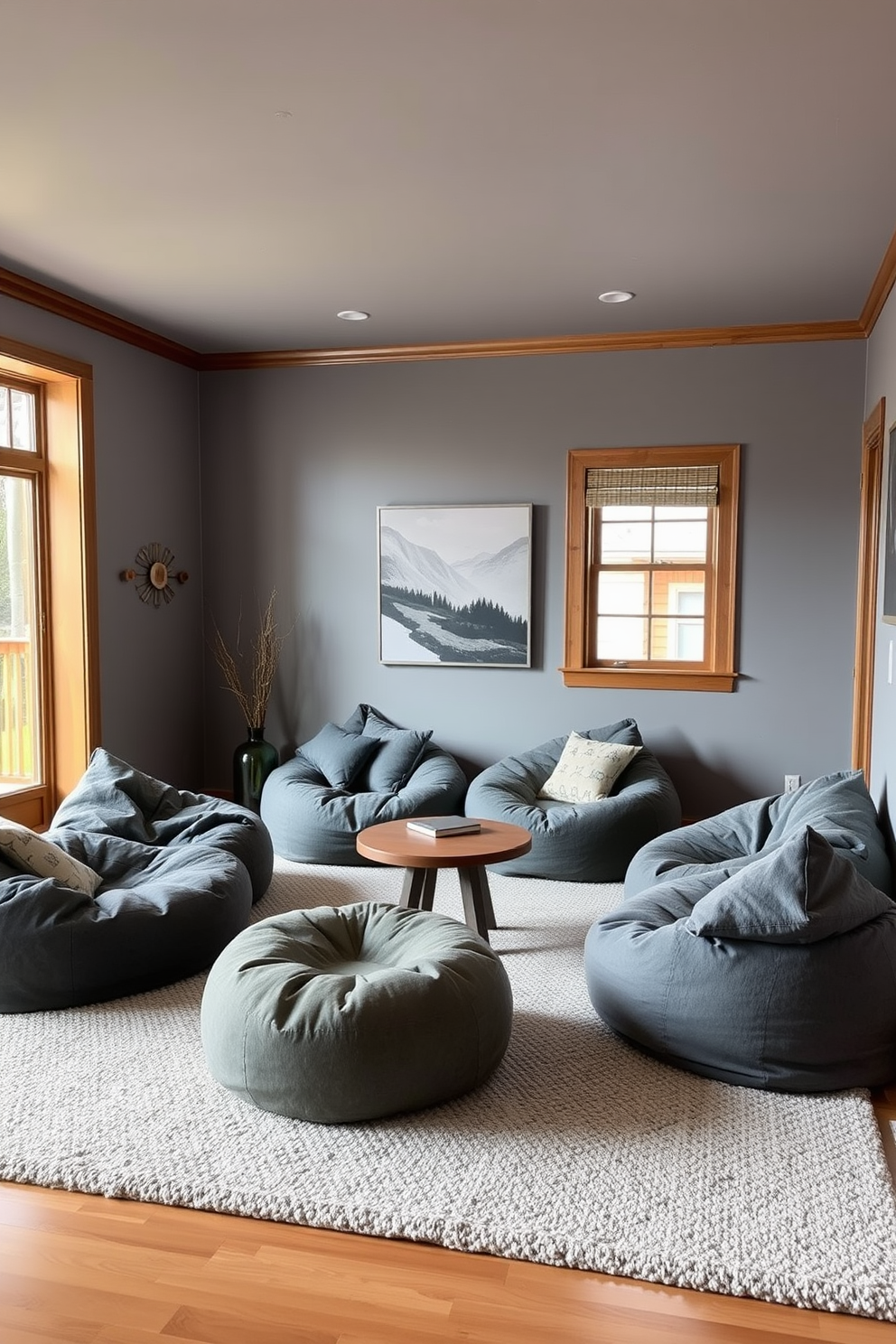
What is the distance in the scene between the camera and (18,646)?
5352 millimetres

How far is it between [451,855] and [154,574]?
119 inches

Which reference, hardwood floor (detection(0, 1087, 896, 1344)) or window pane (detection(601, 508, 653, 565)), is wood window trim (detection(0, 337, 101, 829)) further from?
hardwood floor (detection(0, 1087, 896, 1344))

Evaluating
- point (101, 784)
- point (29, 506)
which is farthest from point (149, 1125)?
point (29, 506)

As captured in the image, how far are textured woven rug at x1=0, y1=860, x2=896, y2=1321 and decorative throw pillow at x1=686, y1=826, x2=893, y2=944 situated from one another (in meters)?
0.44

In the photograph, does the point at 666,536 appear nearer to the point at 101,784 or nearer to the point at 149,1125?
the point at 101,784

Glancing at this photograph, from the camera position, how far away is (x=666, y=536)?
19.5ft

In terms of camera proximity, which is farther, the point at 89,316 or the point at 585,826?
the point at 89,316

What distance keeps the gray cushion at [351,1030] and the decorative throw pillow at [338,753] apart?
2668mm

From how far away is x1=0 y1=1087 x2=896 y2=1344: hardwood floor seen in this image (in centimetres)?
199

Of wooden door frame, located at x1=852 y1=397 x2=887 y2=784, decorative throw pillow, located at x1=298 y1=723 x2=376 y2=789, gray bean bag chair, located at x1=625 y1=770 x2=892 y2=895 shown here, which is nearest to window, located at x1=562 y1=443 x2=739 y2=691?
wooden door frame, located at x1=852 y1=397 x2=887 y2=784

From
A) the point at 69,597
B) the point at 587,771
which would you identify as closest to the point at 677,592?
the point at 587,771

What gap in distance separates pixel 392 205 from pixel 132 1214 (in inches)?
130

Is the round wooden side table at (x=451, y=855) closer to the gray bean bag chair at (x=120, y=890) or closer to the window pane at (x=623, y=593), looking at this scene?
the gray bean bag chair at (x=120, y=890)

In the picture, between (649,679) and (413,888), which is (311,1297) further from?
(649,679)
